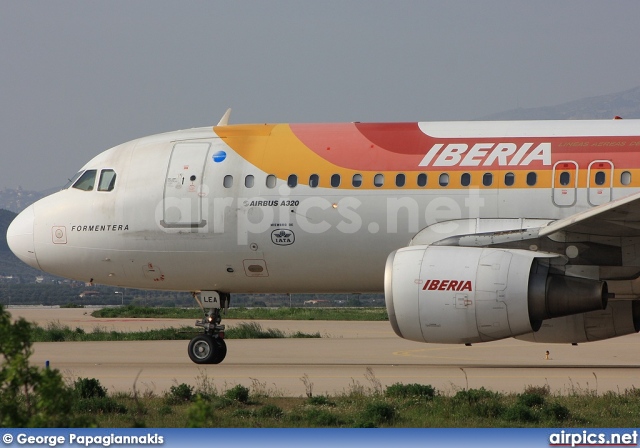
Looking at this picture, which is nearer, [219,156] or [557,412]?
[557,412]

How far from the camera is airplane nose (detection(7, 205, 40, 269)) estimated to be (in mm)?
20547

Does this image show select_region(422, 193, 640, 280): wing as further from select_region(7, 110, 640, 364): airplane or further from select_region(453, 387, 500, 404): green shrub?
select_region(453, 387, 500, 404): green shrub

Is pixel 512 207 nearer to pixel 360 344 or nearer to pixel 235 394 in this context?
pixel 235 394

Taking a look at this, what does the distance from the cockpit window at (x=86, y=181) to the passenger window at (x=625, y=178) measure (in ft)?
32.5

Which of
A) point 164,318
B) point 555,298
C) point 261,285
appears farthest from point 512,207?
point 164,318

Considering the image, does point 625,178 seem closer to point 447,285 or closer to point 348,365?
point 447,285

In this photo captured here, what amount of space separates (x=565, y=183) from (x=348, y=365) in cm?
580

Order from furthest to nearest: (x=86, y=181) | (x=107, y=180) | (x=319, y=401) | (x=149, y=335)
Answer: (x=149, y=335) → (x=86, y=181) → (x=107, y=180) → (x=319, y=401)

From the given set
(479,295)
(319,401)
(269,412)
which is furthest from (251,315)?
(269,412)

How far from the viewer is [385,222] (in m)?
18.7

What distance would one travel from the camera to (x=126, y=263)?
20281 mm

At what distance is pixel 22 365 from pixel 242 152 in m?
11.6

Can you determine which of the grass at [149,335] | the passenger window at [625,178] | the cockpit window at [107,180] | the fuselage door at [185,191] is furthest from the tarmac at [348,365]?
the cockpit window at [107,180]

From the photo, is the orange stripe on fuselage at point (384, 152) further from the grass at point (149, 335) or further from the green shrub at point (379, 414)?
the grass at point (149, 335)
